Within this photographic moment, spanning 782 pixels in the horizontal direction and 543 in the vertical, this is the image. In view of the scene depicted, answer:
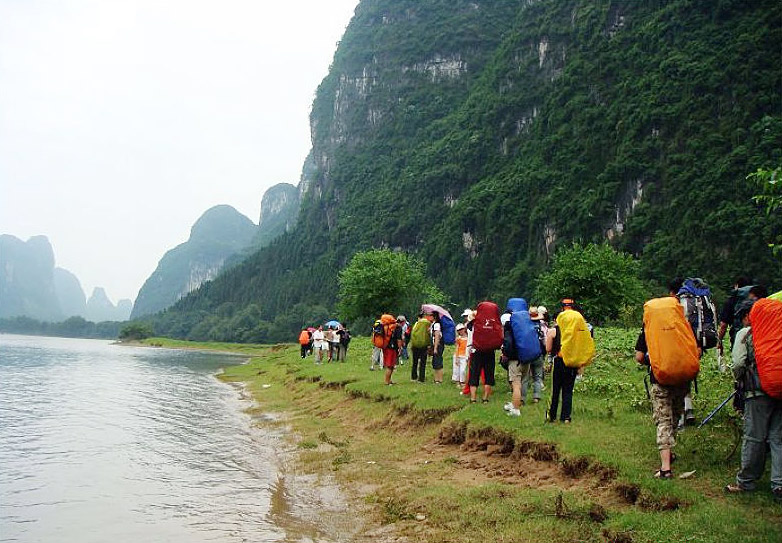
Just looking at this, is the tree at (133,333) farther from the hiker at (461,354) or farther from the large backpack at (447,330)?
the hiker at (461,354)

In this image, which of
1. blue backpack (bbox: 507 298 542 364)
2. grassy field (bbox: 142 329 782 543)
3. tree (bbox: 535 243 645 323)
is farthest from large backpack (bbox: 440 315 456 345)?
tree (bbox: 535 243 645 323)

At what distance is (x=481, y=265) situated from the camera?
160 m

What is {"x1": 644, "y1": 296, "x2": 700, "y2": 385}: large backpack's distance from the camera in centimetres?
859

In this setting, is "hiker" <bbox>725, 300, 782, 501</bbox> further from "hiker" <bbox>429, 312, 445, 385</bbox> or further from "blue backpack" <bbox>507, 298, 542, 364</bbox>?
"hiker" <bbox>429, 312, 445, 385</bbox>

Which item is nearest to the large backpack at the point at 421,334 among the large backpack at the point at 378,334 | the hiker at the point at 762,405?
the large backpack at the point at 378,334

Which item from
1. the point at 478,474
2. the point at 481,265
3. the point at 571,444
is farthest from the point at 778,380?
the point at 481,265

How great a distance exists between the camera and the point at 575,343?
1180 cm

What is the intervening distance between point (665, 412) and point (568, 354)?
310 cm

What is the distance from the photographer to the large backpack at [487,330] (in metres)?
14.5

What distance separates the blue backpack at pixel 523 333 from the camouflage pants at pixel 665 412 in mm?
4682

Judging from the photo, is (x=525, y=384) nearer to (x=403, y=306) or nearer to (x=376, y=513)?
(x=376, y=513)

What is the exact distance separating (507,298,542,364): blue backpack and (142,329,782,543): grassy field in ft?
4.30

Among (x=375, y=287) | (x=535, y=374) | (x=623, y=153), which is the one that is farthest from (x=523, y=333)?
(x=623, y=153)

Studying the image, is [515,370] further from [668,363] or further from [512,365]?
[668,363]
